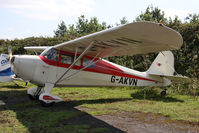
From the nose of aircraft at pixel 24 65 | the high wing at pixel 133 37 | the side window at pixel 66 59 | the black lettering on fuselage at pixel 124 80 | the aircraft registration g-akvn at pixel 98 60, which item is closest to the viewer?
the high wing at pixel 133 37

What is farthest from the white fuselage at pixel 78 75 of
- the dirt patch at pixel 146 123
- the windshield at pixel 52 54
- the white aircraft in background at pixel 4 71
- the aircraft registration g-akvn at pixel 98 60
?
the white aircraft in background at pixel 4 71

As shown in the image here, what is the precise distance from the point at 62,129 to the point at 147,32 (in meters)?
2.77

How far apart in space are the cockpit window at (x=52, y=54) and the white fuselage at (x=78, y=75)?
0.23 m

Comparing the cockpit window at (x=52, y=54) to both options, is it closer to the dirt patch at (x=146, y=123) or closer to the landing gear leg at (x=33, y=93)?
the landing gear leg at (x=33, y=93)

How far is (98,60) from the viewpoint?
249 inches

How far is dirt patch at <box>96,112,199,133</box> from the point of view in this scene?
12.8ft

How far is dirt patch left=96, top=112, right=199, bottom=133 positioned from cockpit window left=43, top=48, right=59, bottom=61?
2793mm

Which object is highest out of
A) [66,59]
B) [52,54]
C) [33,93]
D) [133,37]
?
[133,37]

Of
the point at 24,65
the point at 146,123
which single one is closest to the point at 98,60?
the point at 24,65

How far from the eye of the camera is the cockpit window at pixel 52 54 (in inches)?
257

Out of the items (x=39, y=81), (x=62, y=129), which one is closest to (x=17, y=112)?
(x=39, y=81)

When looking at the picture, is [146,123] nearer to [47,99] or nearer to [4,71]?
[47,99]

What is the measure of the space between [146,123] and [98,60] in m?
2.74

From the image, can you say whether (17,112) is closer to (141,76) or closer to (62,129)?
(62,129)
